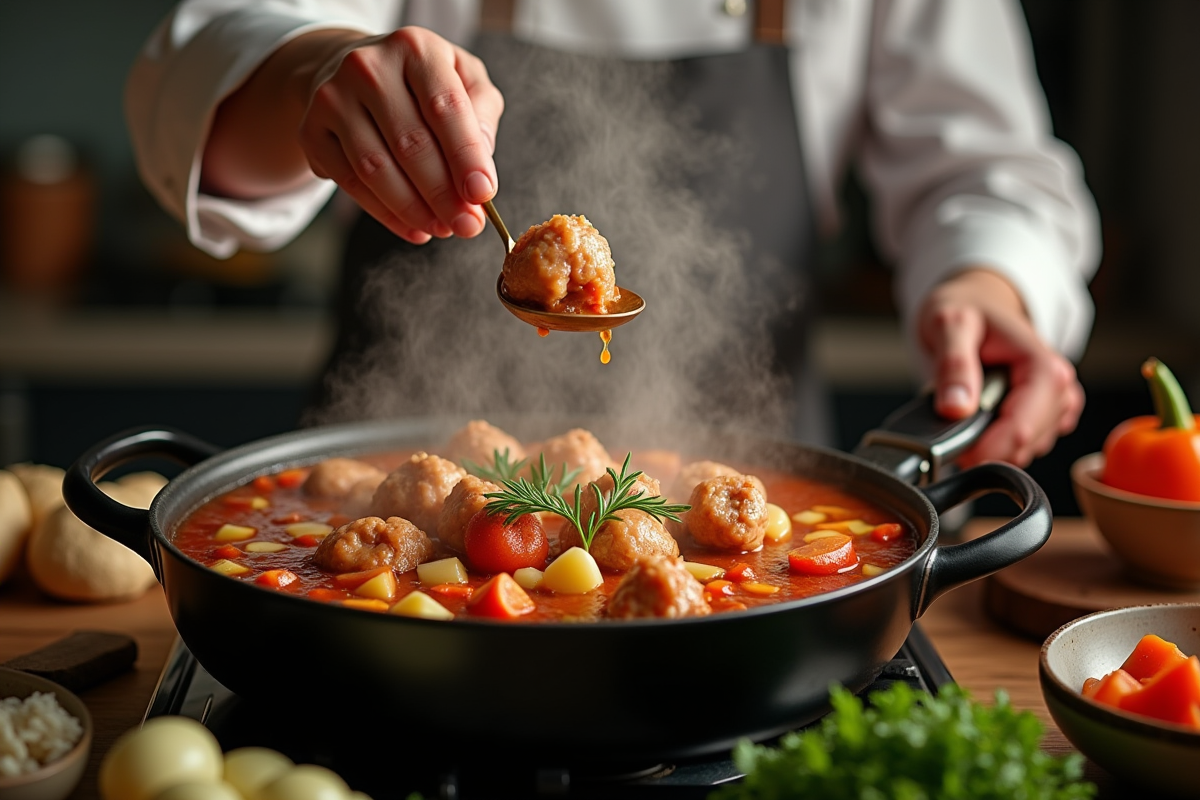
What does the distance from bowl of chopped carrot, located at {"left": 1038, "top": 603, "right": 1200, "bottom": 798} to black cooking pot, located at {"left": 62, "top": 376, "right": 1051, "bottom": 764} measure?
0.18 metres

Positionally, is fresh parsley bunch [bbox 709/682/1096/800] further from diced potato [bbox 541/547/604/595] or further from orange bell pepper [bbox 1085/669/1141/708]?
diced potato [bbox 541/547/604/595]

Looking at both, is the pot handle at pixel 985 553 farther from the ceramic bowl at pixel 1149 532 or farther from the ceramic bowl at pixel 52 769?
the ceramic bowl at pixel 52 769

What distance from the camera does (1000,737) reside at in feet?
4.51

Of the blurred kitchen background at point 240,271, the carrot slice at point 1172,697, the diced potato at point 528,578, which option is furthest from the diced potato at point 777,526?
the blurred kitchen background at point 240,271

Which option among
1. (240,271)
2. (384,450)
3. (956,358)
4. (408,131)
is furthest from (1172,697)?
(240,271)

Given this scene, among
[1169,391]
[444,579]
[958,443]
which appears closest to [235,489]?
[444,579]

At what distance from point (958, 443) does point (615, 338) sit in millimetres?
1111

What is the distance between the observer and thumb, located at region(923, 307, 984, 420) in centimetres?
257

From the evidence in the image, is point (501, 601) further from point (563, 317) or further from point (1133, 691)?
point (1133, 691)

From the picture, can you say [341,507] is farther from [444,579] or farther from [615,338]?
[615,338]

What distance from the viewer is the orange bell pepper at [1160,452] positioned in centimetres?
246

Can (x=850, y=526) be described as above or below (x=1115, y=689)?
below

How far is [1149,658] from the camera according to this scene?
175cm

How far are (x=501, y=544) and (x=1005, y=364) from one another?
1544mm
